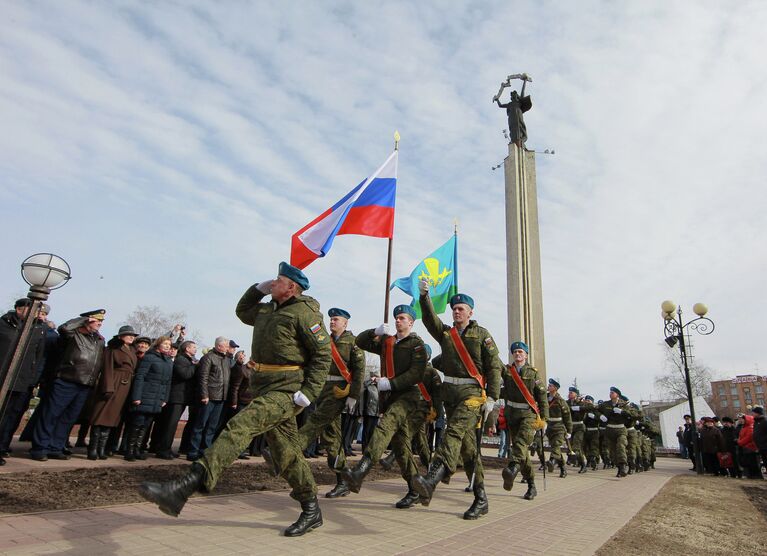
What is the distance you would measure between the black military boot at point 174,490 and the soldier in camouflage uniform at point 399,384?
2.12 m

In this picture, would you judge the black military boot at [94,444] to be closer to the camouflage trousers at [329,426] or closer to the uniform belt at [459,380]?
the camouflage trousers at [329,426]

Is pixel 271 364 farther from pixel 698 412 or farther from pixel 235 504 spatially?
pixel 698 412

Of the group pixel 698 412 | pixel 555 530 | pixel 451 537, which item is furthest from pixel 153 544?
pixel 698 412

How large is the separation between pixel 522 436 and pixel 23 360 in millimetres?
6869

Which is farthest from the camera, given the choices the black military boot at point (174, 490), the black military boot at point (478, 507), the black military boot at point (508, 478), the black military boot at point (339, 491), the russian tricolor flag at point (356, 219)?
the russian tricolor flag at point (356, 219)

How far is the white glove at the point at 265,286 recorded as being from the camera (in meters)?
4.77

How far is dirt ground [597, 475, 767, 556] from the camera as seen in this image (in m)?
4.80

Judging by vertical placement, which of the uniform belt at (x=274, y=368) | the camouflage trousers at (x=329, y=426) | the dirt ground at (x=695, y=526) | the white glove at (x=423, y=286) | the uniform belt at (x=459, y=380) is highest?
the white glove at (x=423, y=286)

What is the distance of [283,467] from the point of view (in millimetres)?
4316

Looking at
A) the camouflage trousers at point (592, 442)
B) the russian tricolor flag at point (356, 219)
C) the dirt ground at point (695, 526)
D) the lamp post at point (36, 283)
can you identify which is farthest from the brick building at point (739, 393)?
the lamp post at point (36, 283)

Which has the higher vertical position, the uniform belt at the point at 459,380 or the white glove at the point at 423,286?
the white glove at the point at 423,286

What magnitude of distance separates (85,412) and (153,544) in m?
5.33

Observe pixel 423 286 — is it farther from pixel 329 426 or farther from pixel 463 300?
pixel 329 426

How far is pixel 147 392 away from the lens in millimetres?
8180
